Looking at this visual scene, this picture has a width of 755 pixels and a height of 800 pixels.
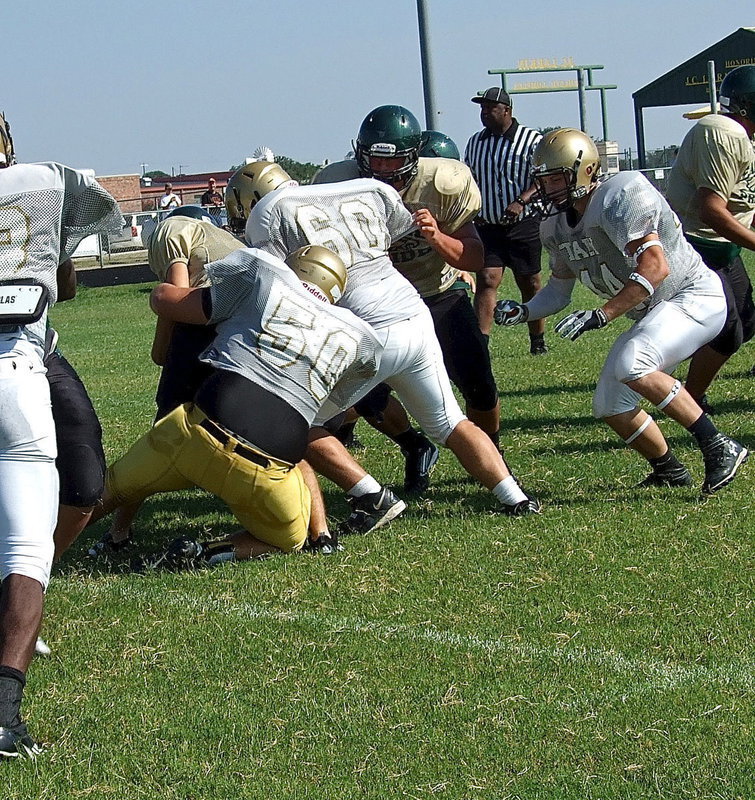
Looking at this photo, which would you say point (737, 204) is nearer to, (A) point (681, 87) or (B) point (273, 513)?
(B) point (273, 513)

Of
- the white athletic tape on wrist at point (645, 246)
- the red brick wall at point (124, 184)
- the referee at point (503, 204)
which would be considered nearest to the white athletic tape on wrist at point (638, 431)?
the white athletic tape on wrist at point (645, 246)

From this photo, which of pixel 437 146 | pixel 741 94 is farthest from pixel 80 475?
pixel 741 94

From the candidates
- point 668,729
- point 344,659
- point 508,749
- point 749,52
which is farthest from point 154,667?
point 749,52

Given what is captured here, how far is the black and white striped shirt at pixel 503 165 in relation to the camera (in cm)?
1047

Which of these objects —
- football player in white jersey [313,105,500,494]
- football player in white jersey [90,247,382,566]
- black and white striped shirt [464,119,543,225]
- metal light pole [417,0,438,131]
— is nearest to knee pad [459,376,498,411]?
football player in white jersey [313,105,500,494]

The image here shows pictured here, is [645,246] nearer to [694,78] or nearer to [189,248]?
[189,248]

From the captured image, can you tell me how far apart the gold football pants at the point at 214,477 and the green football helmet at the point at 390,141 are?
61.9 inches

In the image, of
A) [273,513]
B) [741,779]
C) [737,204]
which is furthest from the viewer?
[737,204]

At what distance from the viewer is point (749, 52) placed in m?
35.2

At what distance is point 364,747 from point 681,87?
3674 cm

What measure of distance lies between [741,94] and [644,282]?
1.71 m

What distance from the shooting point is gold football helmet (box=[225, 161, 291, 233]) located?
17.9 ft

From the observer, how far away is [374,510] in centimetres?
525

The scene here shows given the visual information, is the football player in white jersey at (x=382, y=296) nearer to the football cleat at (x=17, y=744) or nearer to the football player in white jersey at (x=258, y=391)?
the football player in white jersey at (x=258, y=391)
